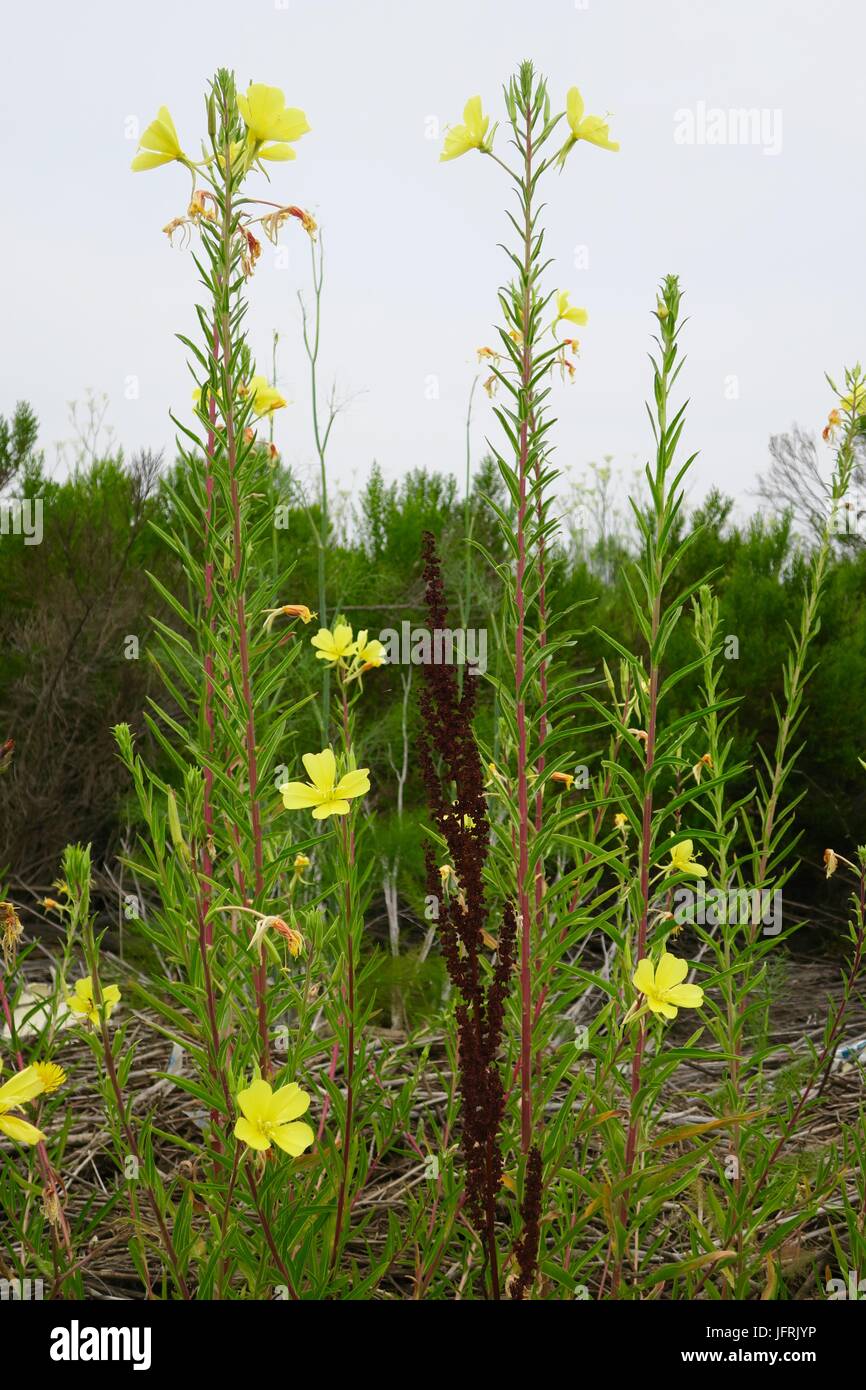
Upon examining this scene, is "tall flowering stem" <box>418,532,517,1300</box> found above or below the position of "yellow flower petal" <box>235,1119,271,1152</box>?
above

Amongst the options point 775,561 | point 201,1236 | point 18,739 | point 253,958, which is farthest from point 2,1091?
point 775,561

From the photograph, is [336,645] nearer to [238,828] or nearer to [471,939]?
[238,828]

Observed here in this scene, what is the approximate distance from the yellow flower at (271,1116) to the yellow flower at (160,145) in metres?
1.14

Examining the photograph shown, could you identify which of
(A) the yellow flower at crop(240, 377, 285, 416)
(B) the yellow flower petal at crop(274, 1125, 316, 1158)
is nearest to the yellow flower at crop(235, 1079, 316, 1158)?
(B) the yellow flower petal at crop(274, 1125, 316, 1158)

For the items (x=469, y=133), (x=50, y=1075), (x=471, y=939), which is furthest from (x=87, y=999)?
(x=469, y=133)

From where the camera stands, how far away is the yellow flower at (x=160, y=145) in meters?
1.38

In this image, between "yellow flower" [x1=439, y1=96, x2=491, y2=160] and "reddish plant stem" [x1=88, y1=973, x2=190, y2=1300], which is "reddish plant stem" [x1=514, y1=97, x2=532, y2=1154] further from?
"reddish plant stem" [x1=88, y1=973, x2=190, y2=1300]

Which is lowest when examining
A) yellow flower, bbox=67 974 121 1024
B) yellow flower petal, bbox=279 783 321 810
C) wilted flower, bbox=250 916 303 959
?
yellow flower, bbox=67 974 121 1024

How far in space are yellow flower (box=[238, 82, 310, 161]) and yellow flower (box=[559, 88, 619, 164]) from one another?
36 centimetres

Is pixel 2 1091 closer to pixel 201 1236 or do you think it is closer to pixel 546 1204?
pixel 201 1236

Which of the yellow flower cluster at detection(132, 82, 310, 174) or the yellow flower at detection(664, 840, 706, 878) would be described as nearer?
the yellow flower cluster at detection(132, 82, 310, 174)

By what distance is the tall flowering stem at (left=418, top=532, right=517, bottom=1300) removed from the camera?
124 centimetres

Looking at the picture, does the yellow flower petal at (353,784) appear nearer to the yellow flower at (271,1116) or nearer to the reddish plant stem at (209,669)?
the reddish plant stem at (209,669)

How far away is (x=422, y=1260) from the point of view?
5.84 ft
